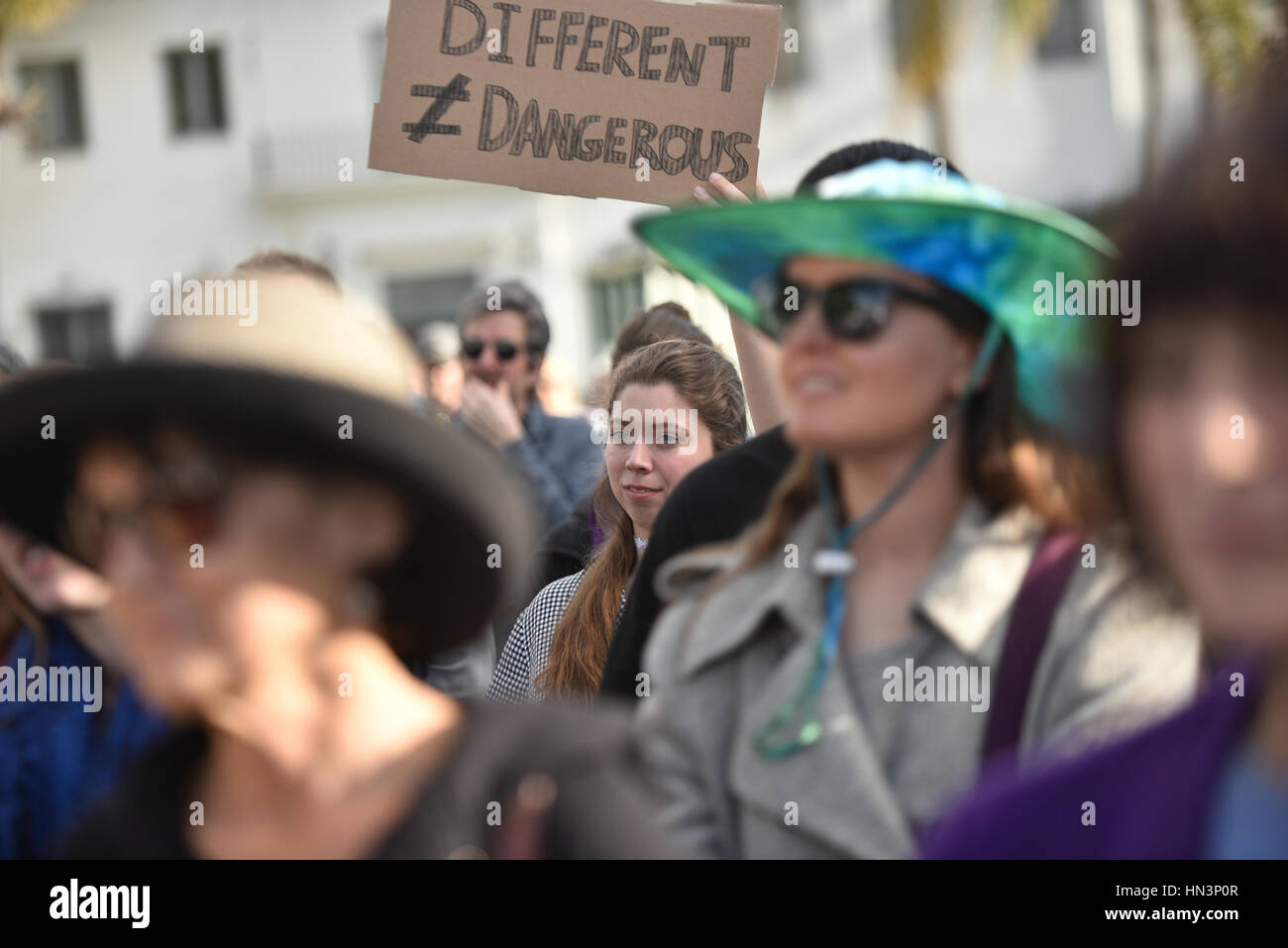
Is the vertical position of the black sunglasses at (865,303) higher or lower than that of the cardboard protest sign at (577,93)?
lower

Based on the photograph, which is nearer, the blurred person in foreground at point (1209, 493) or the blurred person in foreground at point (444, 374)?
the blurred person in foreground at point (1209, 493)

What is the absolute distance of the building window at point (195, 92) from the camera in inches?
922

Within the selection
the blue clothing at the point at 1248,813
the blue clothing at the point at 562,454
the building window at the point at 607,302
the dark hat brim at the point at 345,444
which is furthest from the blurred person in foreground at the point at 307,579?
the building window at the point at 607,302

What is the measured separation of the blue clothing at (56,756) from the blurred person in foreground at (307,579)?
1048 millimetres

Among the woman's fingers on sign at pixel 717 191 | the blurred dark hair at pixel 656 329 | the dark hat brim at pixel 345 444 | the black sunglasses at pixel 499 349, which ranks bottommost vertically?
the dark hat brim at pixel 345 444

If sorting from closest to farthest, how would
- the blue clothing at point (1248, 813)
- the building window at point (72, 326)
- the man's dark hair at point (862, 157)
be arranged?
the blue clothing at point (1248, 813) → the man's dark hair at point (862, 157) → the building window at point (72, 326)

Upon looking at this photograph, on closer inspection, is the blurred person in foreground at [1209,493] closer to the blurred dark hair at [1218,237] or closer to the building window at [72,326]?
the blurred dark hair at [1218,237]

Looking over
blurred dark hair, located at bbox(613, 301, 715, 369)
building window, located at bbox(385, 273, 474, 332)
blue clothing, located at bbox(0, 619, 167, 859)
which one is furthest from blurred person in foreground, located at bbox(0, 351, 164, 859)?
building window, located at bbox(385, 273, 474, 332)

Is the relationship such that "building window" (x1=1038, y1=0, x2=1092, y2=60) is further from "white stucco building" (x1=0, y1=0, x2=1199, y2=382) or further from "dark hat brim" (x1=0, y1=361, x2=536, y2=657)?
"dark hat brim" (x1=0, y1=361, x2=536, y2=657)

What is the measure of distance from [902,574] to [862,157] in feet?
3.49

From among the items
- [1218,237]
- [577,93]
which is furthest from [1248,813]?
[577,93]

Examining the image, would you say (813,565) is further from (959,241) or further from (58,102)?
(58,102)

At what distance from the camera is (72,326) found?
76.5 ft
